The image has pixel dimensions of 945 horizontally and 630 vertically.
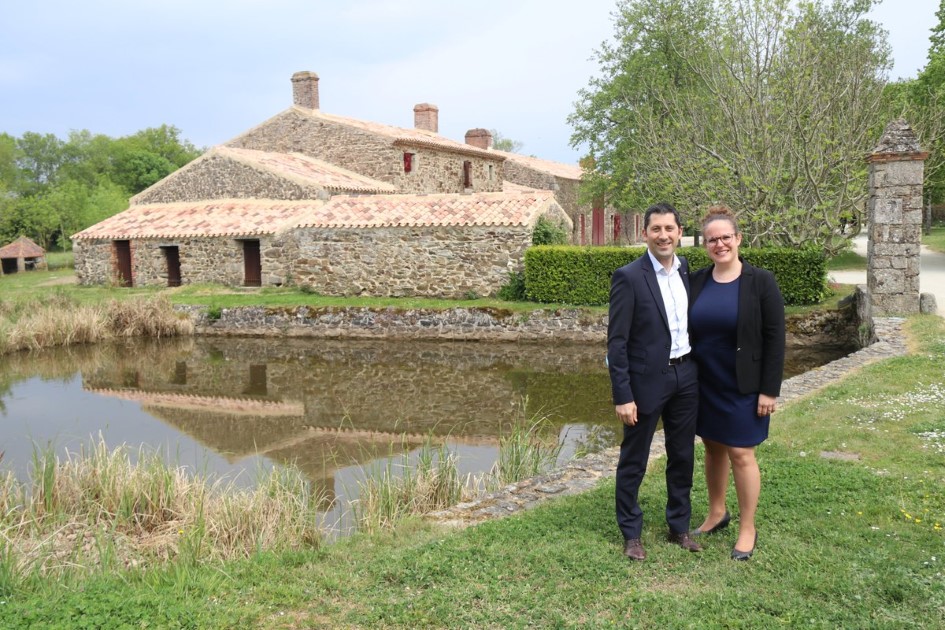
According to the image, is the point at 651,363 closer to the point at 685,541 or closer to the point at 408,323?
the point at 685,541

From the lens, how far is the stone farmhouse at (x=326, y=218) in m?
18.5

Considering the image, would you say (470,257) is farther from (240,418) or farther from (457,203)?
(240,418)

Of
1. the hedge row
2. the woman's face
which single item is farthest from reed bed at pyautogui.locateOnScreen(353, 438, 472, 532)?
the hedge row

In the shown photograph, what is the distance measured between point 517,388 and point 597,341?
4228 millimetres

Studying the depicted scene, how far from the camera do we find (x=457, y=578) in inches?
155

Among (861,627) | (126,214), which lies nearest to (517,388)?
(861,627)

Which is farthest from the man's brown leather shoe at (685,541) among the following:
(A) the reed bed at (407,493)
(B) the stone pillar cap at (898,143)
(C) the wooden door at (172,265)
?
(C) the wooden door at (172,265)

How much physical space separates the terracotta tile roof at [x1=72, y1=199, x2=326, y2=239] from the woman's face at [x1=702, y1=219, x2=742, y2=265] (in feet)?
58.9

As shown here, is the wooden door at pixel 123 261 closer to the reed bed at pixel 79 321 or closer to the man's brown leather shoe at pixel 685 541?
the reed bed at pixel 79 321

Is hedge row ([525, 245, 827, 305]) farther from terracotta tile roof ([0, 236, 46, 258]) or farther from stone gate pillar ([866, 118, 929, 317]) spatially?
terracotta tile roof ([0, 236, 46, 258])

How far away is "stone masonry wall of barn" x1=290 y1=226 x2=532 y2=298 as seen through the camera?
18062 mm

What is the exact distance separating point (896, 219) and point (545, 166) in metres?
26.7

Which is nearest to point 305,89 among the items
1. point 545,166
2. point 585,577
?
point 545,166

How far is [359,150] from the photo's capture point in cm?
2631
